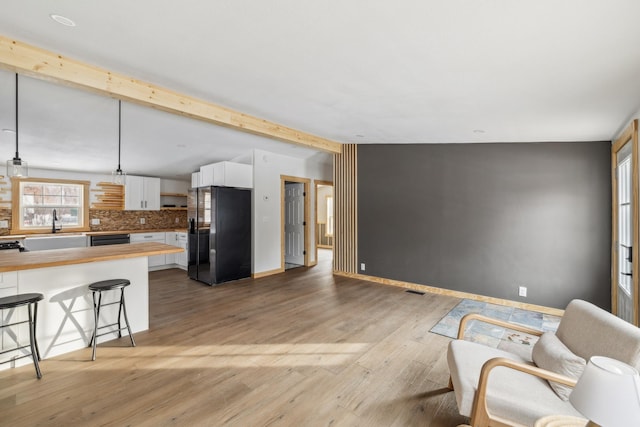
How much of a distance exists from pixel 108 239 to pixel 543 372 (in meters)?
7.01

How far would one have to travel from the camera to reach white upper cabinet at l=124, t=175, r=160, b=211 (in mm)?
6680

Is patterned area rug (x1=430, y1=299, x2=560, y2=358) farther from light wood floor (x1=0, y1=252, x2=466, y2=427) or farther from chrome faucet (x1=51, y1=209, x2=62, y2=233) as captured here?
chrome faucet (x1=51, y1=209, x2=62, y2=233)

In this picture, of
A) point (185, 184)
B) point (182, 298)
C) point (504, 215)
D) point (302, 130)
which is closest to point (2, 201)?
point (185, 184)

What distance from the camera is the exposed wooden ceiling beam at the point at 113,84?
7.44ft

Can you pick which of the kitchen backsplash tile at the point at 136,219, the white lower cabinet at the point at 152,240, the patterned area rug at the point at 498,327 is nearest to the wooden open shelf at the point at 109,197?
the kitchen backsplash tile at the point at 136,219

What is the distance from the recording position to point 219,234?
17.4ft

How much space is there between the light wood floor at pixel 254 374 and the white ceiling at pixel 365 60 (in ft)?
8.16

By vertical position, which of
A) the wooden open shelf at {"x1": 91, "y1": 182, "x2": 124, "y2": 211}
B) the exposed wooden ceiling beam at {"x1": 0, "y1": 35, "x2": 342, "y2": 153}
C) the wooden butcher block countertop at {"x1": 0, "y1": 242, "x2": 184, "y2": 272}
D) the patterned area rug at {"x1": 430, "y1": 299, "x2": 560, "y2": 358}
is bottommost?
the patterned area rug at {"x1": 430, "y1": 299, "x2": 560, "y2": 358}

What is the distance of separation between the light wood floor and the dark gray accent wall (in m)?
1.06

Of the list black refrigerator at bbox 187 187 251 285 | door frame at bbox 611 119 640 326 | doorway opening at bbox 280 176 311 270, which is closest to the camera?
door frame at bbox 611 119 640 326

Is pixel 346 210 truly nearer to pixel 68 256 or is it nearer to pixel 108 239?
pixel 68 256

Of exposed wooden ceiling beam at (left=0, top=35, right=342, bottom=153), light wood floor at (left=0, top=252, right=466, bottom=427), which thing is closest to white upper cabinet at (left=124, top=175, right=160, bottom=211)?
light wood floor at (left=0, top=252, right=466, bottom=427)

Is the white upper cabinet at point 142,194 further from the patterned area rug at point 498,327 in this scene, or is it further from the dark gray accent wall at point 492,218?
the patterned area rug at point 498,327

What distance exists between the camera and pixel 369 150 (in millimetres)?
5734
